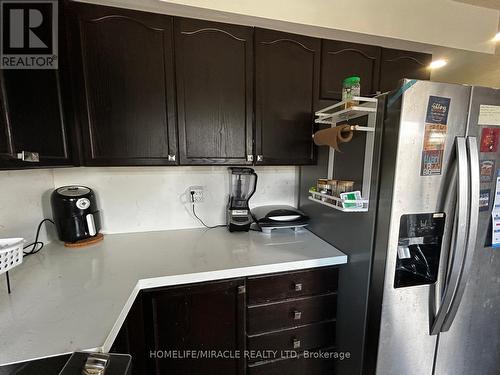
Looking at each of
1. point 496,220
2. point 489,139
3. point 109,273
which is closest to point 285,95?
point 489,139

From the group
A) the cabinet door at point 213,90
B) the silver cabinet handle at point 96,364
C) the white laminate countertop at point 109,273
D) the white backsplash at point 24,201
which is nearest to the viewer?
the silver cabinet handle at point 96,364

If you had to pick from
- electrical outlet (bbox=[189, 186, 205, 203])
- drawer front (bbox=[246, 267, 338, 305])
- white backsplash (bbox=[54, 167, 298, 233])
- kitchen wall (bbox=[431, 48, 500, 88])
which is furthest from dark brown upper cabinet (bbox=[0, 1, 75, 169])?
kitchen wall (bbox=[431, 48, 500, 88])

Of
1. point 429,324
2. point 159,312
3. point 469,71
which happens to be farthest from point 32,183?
point 469,71

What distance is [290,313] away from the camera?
120 cm

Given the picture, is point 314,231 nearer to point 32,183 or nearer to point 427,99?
point 427,99

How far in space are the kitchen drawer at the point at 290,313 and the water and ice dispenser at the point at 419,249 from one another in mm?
402

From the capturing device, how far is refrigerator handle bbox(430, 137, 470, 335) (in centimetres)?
91

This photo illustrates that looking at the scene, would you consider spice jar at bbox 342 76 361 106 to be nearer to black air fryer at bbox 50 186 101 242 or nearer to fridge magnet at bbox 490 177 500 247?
fridge magnet at bbox 490 177 500 247

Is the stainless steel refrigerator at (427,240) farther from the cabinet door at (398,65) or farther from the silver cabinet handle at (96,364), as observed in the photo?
the silver cabinet handle at (96,364)

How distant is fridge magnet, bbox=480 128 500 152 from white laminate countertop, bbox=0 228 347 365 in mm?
756

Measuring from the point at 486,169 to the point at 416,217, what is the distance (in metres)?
0.38

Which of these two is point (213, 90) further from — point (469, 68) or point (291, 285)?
point (469, 68)

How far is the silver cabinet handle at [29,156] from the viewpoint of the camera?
911mm

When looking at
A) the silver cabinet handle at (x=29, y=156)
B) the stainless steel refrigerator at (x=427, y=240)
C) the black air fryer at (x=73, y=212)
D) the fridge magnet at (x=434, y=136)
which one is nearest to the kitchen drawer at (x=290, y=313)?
the stainless steel refrigerator at (x=427, y=240)
